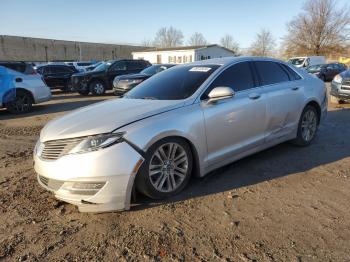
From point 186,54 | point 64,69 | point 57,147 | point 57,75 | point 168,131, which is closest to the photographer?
point 57,147

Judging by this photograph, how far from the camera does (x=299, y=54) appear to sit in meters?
53.0

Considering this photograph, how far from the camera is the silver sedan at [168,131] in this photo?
3.49 metres

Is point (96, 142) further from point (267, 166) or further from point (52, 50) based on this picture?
point (52, 50)

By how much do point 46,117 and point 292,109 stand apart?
750cm

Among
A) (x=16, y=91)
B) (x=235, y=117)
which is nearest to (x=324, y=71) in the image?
(x=16, y=91)

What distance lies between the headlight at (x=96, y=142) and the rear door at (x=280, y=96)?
2.46 metres

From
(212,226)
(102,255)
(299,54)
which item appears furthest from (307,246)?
(299,54)

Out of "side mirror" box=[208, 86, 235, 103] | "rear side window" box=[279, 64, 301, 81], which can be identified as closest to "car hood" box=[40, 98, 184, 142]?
"side mirror" box=[208, 86, 235, 103]

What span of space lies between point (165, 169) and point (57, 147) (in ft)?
3.87

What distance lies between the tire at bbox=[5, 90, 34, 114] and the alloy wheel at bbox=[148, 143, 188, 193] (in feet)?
29.3

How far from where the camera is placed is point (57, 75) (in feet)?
61.4

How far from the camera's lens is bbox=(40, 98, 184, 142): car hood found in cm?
364

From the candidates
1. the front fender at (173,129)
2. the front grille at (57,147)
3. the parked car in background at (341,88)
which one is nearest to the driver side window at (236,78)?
the front fender at (173,129)

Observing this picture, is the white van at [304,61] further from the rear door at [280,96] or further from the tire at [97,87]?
the rear door at [280,96]
